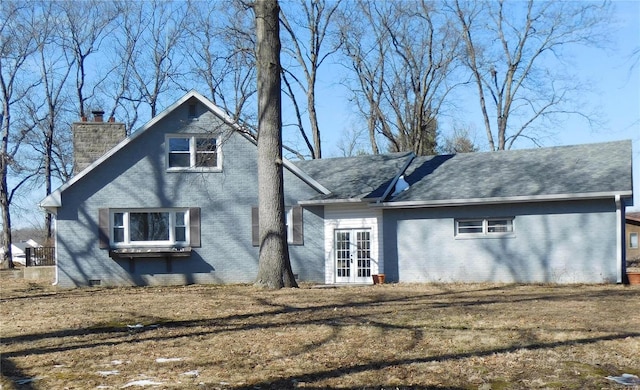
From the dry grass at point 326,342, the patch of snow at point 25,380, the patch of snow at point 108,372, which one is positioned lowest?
the dry grass at point 326,342

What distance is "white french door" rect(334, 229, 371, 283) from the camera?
21516 millimetres

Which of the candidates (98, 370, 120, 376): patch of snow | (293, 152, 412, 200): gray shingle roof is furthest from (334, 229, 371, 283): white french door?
(98, 370, 120, 376): patch of snow

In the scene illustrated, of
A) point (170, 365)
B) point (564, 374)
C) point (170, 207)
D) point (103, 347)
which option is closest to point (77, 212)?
point (170, 207)

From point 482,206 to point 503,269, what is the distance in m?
1.85

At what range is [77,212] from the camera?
21.5m

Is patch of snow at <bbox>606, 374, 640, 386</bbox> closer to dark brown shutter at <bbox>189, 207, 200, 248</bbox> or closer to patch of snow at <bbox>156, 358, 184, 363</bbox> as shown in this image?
patch of snow at <bbox>156, 358, 184, 363</bbox>

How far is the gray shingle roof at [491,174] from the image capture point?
63.4 ft

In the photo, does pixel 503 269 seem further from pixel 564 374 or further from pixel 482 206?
pixel 564 374

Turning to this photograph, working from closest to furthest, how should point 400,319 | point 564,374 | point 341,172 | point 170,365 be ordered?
point 564,374 < point 170,365 < point 400,319 < point 341,172

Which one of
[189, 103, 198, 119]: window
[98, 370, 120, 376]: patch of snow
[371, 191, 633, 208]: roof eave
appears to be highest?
[189, 103, 198, 119]: window

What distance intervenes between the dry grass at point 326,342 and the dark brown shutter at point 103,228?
283 inches

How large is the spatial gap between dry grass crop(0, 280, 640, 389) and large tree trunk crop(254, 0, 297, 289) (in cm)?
232

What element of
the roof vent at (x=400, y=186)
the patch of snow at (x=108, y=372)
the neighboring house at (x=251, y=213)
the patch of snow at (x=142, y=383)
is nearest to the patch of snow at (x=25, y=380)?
the patch of snow at (x=108, y=372)

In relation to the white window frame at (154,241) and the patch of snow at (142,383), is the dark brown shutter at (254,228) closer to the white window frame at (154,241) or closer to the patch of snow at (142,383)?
the white window frame at (154,241)
